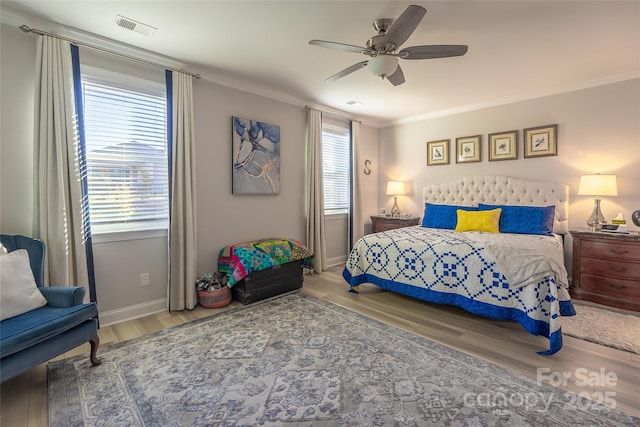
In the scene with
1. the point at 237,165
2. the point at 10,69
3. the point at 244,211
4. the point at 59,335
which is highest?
the point at 10,69

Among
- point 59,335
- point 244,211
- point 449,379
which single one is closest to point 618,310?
point 449,379

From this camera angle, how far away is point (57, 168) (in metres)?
2.43

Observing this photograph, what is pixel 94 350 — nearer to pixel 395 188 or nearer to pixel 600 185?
pixel 395 188

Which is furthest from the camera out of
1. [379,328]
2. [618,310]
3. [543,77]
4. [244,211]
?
[244,211]

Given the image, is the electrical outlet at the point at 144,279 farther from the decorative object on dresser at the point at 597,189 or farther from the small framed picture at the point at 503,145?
the decorative object on dresser at the point at 597,189

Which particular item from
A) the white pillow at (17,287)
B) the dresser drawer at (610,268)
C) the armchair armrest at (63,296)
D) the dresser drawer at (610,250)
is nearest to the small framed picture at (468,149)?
the dresser drawer at (610,250)

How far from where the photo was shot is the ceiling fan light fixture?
7.73 feet

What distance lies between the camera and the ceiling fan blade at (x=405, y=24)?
71.8 inches

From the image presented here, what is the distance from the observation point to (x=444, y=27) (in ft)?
8.09

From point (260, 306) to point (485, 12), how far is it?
11.2 feet

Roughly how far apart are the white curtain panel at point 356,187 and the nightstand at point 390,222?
32 cm

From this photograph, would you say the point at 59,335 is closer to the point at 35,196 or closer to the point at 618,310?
the point at 35,196

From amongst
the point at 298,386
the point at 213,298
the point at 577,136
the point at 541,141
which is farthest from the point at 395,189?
Answer: the point at 298,386

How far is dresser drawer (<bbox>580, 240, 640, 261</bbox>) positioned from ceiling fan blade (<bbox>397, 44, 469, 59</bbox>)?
284 cm
